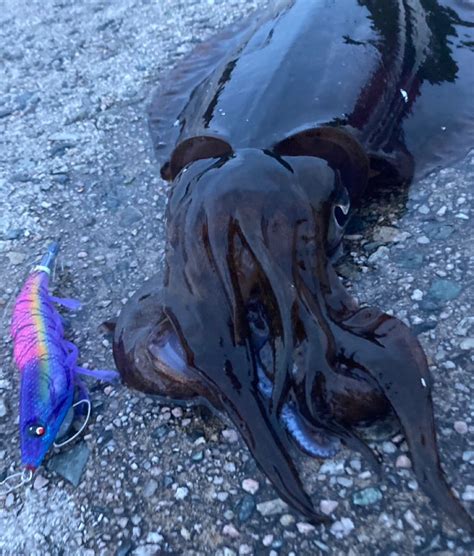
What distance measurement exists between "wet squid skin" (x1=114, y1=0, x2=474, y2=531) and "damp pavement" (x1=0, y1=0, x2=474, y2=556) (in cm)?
12

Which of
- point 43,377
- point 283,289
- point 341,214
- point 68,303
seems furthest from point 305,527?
point 68,303

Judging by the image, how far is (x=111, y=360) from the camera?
326cm

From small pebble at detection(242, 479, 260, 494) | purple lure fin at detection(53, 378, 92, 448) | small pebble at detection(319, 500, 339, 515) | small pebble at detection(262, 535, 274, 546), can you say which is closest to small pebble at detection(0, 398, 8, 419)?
purple lure fin at detection(53, 378, 92, 448)

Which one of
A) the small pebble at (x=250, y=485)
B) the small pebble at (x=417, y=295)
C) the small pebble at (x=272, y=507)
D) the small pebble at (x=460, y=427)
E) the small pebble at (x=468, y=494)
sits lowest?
the small pebble at (x=468, y=494)

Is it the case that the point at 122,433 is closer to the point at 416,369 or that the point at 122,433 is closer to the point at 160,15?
the point at 416,369

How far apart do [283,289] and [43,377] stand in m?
1.09

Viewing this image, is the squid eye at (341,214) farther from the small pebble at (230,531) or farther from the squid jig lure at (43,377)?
the small pebble at (230,531)

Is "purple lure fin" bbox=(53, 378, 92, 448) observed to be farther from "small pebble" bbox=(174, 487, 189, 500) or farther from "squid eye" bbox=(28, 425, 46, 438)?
"small pebble" bbox=(174, 487, 189, 500)

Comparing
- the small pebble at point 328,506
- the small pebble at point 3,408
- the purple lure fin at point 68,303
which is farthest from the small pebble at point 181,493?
the purple lure fin at point 68,303

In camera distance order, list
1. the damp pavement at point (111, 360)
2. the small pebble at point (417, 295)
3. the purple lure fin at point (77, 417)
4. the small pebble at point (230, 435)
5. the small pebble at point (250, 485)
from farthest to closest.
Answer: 1. the small pebble at point (417, 295)
2. the purple lure fin at point (77, 417)
3. the small pebble at point (230, 435)
4. the small pebble at point (250, 485)
5. the damp pavement at point (111, 360)

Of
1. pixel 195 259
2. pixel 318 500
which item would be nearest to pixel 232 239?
pixel 195 259

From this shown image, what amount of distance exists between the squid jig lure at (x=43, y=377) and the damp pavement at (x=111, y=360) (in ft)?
0.23

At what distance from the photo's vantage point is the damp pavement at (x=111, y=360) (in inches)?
100

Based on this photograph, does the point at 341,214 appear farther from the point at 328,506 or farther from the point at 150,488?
the point at 150,488
